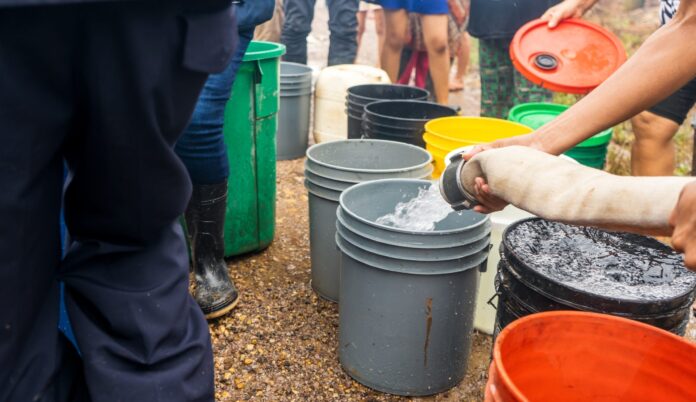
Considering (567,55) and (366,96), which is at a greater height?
(567,55)

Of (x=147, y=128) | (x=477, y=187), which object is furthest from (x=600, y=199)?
(x=147, y=128)

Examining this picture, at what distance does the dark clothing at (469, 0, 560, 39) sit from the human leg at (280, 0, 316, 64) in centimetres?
134

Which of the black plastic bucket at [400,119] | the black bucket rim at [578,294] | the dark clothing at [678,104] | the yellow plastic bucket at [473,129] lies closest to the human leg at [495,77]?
the black plastic bucket at [400,119]

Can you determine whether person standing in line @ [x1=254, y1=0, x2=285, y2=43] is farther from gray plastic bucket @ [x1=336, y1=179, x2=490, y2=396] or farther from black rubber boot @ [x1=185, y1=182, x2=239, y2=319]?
gray plastic bucket @ [x1=336, y1=179, x2=490, y2=396]

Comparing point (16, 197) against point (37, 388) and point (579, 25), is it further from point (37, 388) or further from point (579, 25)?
point (579, 25)

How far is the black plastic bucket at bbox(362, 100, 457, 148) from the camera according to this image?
3.08 m

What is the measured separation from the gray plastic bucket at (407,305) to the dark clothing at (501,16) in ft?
6.99

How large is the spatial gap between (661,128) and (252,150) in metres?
1.92

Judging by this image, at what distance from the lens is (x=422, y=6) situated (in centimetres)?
463

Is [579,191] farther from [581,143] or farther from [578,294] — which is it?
[581,143]

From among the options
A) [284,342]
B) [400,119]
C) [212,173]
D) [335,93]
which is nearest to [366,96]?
[335,93]

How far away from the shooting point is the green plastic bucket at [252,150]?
2711 millimetres

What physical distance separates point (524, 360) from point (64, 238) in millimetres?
1040

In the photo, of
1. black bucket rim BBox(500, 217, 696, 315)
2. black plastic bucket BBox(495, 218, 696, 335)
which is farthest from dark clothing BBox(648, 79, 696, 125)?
black bucket rim BBox(500, 217, 696, 315)
